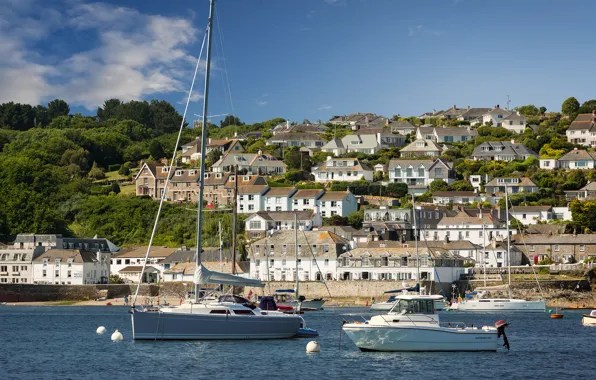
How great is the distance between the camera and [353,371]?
120ft

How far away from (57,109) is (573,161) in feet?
369

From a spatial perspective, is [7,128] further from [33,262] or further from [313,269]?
[313,269]

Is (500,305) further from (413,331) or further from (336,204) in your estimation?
(413,331)

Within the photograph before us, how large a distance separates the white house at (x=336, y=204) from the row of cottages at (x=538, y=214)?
58.9 feet

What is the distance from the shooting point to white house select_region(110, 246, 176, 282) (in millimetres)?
97375

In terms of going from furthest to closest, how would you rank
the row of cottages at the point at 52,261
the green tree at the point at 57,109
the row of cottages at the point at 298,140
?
the green tree at the point at 57,109, the row of cottages at the point at 298,140, the row of cottages at the point at 52,261

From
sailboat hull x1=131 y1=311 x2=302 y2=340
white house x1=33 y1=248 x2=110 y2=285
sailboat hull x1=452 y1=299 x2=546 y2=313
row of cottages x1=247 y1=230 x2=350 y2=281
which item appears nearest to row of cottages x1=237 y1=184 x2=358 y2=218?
row of cottages x1=247 y1=230 x2=350 y2=281

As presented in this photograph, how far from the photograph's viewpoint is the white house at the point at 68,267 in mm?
→ 97188

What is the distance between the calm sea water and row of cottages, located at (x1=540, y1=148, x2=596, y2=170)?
69.0 metres

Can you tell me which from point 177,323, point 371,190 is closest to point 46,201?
point 371,190

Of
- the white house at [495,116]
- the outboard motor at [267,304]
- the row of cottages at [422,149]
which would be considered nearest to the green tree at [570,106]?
the white house at [495,116]

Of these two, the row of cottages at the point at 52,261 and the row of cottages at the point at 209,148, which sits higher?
the row of cottages at the point at 209,148

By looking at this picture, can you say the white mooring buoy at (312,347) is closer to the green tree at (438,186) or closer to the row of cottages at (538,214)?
the row of cottages at (538,214)

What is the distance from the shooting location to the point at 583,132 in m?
136
